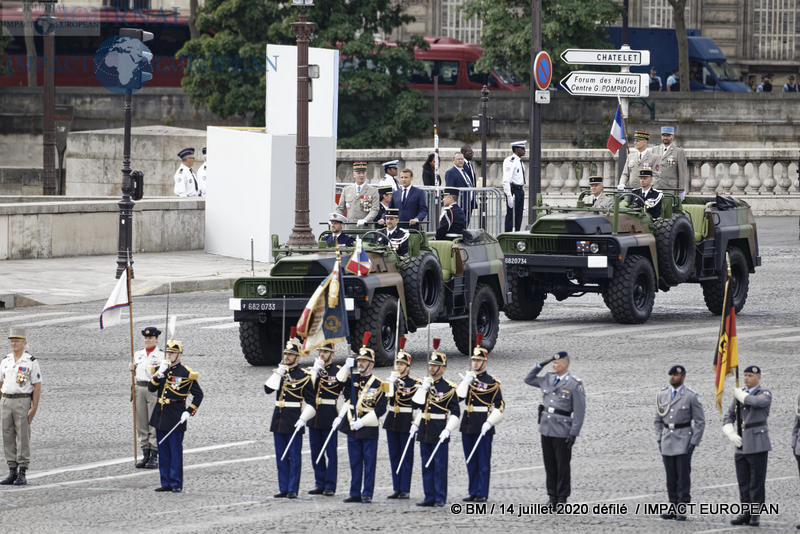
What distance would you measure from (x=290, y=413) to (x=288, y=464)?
0.44m

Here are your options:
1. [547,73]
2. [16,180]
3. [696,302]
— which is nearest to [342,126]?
[16,180]

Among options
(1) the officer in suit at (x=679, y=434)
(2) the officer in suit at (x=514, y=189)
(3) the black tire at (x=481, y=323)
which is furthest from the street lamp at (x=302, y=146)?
(1) the officer in suit at (x=679, y=434)

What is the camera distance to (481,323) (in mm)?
22594

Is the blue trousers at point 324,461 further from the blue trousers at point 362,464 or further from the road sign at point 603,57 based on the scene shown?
the road sign at point 603,57

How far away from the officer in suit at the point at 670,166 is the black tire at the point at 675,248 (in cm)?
93

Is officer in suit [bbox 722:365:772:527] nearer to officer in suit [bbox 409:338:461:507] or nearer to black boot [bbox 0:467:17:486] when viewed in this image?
officer in suit [bbox 409:338:461:507]

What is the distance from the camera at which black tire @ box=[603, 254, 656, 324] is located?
24.5 m

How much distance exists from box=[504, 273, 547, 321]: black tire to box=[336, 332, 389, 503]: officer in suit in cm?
1029

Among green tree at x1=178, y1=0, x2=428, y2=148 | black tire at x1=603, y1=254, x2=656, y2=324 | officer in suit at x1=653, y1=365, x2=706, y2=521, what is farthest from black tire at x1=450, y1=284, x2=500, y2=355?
green tree at x1=178, y1=0, x2=428, y2=148

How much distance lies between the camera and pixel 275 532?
13.2m

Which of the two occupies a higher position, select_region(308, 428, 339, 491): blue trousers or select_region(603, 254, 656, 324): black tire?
select_region(603, 254, 656, 324): black tire

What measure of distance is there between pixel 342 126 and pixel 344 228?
1000 inches

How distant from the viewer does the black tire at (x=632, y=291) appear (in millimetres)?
24531

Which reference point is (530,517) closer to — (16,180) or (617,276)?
(617,276)
